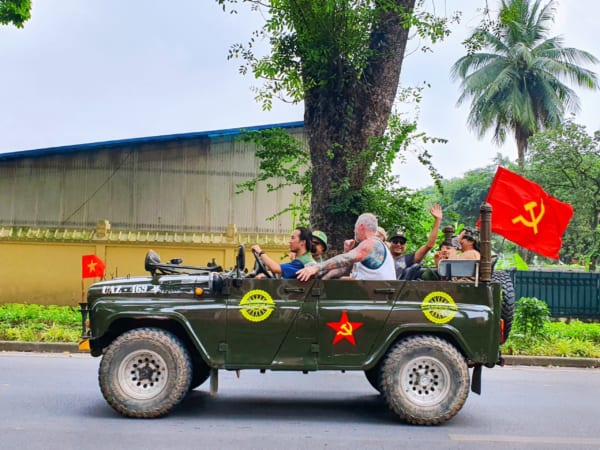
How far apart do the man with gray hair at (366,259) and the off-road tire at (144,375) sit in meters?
1.55

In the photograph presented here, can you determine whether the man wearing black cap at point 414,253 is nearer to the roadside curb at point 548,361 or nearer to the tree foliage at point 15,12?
the roadside curb at point 548,361

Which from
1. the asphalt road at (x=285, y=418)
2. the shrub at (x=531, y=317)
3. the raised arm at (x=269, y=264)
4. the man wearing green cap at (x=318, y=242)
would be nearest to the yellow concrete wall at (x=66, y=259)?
the shrub at (x=531, y=317)

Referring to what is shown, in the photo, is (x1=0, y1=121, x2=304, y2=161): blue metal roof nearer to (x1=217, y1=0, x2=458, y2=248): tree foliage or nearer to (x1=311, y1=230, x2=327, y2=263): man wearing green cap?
(x1=217, y1=0, x2=458, y2=248): tree foliage

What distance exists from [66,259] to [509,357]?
11.1 meters

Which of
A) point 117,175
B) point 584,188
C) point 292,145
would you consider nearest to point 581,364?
point 292,145

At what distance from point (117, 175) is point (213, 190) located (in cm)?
259

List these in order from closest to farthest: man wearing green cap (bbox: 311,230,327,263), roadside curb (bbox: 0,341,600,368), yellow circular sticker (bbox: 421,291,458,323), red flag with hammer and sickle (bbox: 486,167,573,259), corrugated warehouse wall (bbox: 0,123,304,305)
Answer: yellow circular sticker (bbox: 421,291,458,323), man wearing green cap (bbox: 311,230,327,263), red flag with hammer and sickle (bbox: 486,167,573,259), roadside curb (bbox: 0,341,600,368), corrugated warehouse wall (bbox: 0,123,304,305)

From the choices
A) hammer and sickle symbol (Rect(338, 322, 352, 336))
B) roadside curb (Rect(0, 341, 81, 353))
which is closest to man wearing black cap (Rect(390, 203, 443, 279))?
hammer and sickle symbol (Rect(338, 322, 352, 336))

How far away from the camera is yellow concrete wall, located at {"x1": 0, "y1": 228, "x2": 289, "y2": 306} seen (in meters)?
18.6

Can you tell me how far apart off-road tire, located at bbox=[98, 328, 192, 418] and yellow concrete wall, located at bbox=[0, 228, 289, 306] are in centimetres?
1163

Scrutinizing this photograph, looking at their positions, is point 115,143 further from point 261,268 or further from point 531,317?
point 261,268

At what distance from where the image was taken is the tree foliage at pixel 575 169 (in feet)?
84.6

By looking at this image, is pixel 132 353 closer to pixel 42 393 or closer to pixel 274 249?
Answer: pixel 42 393

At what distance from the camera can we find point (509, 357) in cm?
1231
